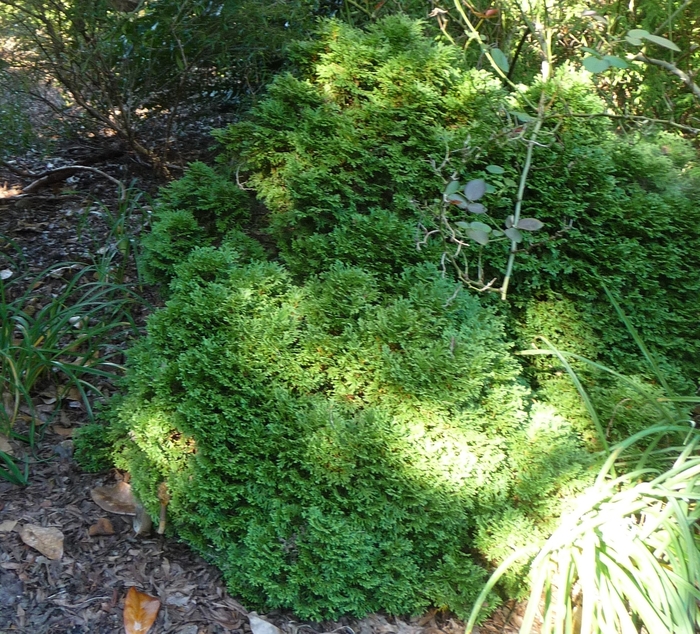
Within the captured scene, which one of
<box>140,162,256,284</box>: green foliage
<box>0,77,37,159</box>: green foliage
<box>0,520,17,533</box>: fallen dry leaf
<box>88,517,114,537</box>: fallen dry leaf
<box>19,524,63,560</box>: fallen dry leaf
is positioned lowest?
<box>0,520,17,533</box>: fallen dry leaf

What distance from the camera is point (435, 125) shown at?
2699 millimetres

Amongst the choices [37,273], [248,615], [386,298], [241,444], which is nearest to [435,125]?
[386,298]

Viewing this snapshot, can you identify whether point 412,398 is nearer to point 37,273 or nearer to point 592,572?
point 592,572

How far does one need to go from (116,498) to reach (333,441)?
102cm

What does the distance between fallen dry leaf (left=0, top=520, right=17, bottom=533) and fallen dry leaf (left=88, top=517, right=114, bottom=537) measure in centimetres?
28

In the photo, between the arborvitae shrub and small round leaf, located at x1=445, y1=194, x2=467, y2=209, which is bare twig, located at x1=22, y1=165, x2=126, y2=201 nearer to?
the arborvitae shrub

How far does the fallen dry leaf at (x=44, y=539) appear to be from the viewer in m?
2.21

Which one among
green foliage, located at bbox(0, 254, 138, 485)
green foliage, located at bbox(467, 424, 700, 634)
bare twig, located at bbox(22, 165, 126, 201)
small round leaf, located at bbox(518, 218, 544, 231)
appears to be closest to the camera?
green foliage, located at bbox(467, 424, 700, 634)

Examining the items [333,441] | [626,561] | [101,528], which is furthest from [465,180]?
[101,528]

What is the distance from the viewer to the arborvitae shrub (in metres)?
2.08

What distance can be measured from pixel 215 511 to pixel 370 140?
67.8 inches

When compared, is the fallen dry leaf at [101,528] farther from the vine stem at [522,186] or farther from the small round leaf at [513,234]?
the small round leaf at [513,234]

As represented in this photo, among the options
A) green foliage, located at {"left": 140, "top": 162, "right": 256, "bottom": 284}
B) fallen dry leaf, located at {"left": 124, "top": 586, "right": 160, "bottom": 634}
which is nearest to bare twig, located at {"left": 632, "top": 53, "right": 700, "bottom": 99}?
green foliage, located at {"left": 140, "top": 162, "right": 256, "bottom": 284}

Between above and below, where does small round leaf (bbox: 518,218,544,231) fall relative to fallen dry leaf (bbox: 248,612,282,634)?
above
